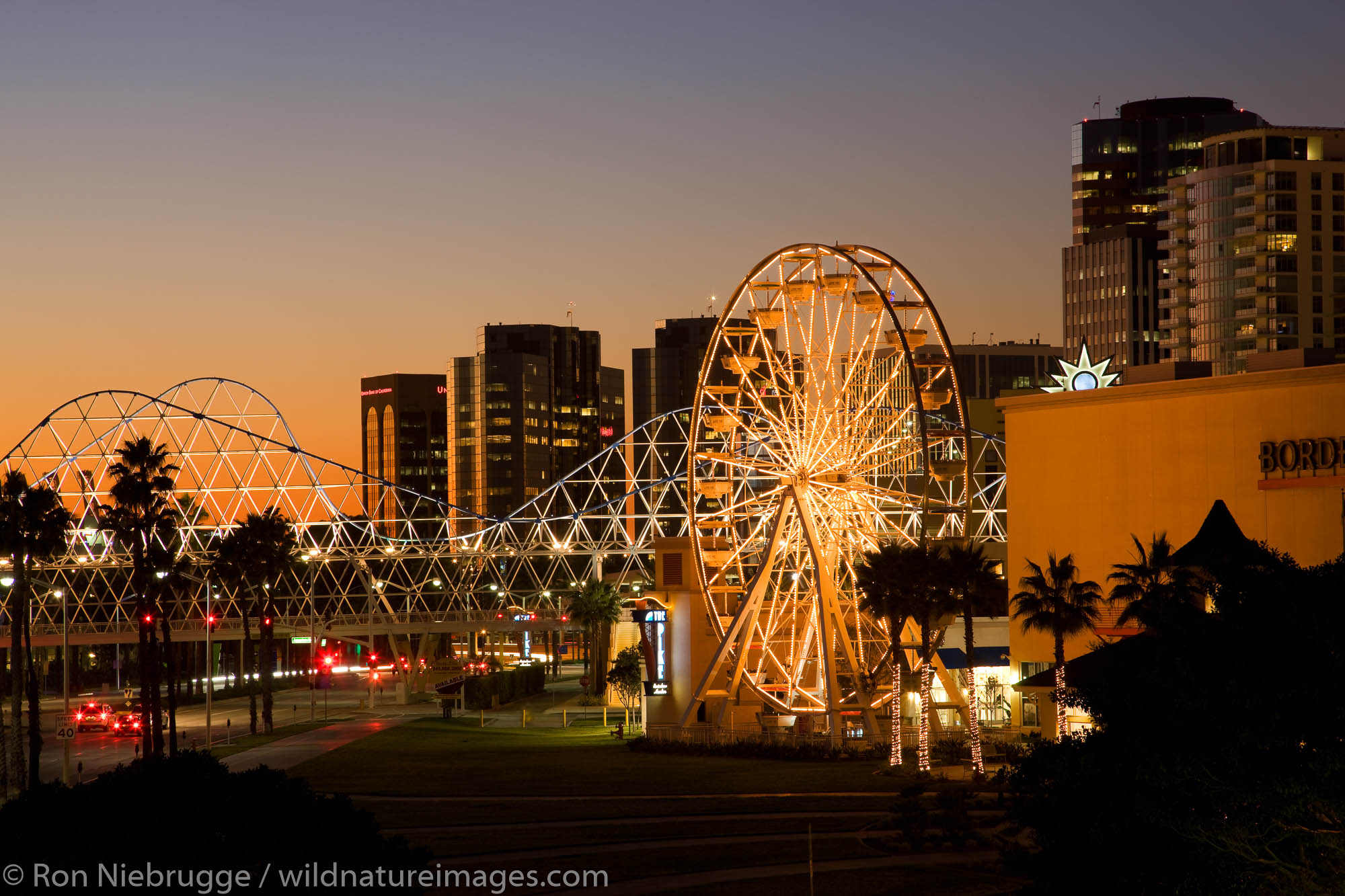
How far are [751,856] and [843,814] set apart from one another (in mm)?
8020

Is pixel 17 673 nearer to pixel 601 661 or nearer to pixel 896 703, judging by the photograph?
pixel 896 703

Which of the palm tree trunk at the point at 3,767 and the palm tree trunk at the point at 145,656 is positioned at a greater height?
the palm tree trunk at the point at 145,656

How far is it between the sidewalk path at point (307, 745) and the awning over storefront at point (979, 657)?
28073 millimetres

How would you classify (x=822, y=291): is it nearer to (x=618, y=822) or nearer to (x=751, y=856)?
(x=618, y=822)

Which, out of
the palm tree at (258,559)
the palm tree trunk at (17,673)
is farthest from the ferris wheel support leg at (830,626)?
the palm tree at (258,559)

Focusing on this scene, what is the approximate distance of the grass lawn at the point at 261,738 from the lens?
71062 millimetres

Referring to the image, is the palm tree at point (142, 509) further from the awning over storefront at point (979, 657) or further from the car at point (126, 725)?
the awning over storefront at point (979, 657)

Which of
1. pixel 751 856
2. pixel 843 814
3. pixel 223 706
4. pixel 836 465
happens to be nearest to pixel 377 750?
pixel 836 465

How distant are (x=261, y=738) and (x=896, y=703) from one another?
110 feet

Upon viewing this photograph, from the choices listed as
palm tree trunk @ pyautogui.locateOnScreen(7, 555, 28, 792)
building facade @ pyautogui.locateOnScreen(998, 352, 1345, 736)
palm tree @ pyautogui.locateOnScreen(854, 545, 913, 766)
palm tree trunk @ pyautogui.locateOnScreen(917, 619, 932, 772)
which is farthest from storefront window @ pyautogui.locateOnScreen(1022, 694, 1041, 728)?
palm tree trunk @ pyautogui.locateOnScreen(7, 555, 28, 792)

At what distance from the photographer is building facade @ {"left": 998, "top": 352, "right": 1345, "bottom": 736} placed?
61094mm

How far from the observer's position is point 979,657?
78500 millimetres

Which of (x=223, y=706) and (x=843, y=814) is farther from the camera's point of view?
(x=223, y=706)

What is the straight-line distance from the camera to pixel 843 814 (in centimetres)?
4584
